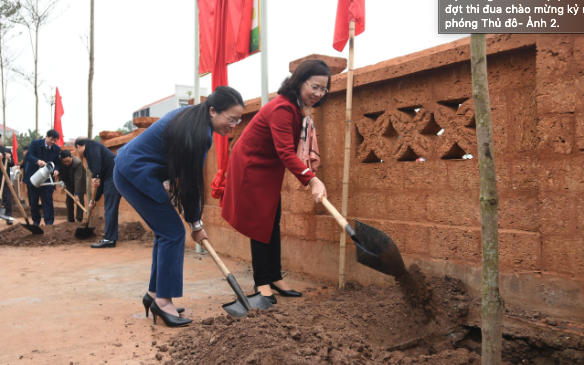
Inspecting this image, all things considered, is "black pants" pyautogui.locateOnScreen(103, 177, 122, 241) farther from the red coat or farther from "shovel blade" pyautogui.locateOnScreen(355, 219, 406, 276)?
"shovel blade" pyautogui.locateOnScreen(355, 219, 406, 276)

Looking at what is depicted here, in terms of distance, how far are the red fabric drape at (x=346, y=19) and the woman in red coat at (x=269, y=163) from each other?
0.89 meters

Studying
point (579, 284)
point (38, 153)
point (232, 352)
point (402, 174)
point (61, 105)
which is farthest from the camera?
point (61, 105)

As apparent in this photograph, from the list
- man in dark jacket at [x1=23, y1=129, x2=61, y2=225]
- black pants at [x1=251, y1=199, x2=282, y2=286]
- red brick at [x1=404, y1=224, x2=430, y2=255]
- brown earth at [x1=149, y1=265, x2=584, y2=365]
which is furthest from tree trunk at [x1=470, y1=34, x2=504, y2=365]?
man in dark jacket at [x1=23, y1=129, x2=61, y2=225]

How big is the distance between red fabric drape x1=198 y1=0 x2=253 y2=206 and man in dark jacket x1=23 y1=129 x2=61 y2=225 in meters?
4.97

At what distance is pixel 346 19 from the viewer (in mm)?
4359

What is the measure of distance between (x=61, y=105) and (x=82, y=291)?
10.3 m

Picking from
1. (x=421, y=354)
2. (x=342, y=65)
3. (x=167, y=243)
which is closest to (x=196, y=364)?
(x=167, y=243)

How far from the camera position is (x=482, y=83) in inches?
77.1

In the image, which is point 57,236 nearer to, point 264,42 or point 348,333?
point 264,42

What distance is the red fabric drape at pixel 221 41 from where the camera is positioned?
5.49 m

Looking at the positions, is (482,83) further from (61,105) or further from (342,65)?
(61,105)

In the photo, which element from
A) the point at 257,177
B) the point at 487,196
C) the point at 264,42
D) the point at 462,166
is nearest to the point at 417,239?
the point at 462,166

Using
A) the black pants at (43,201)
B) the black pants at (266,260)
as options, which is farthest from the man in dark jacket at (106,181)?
the black pants at (266,260)

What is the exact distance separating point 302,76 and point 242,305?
5.61 ft
